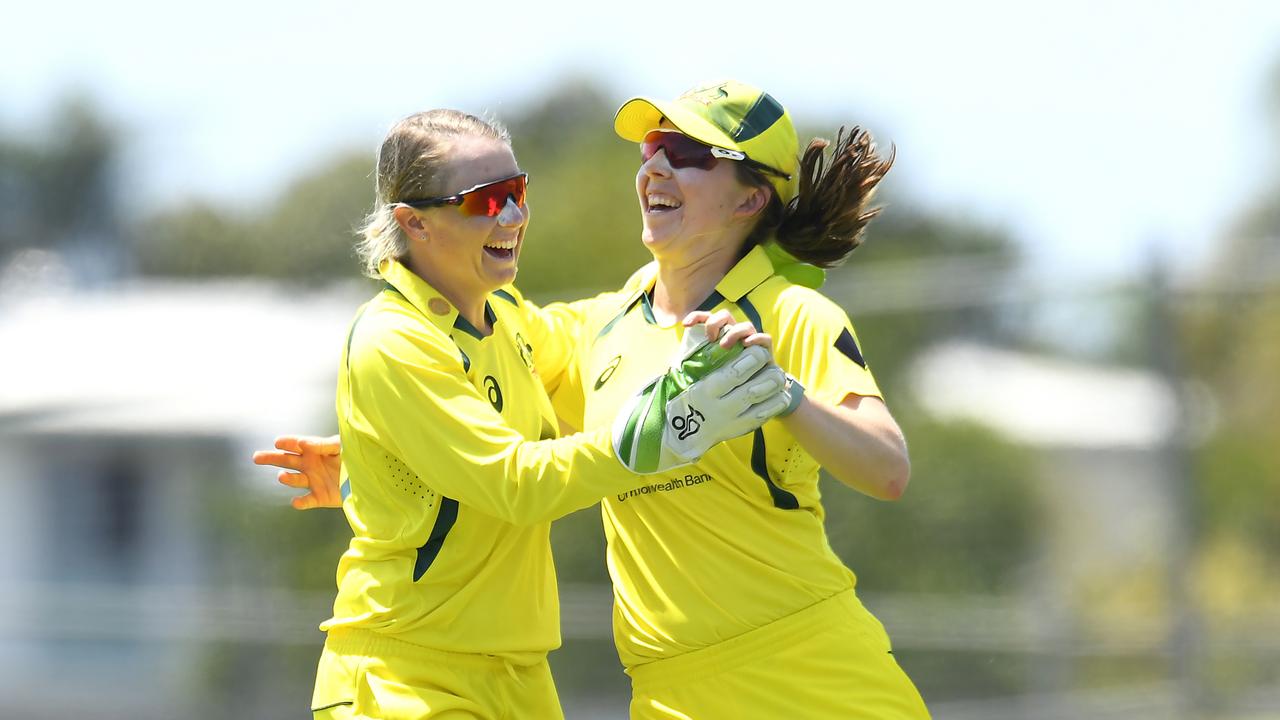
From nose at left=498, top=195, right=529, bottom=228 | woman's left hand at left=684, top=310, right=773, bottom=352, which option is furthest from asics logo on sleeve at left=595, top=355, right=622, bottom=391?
woman's left hand at left=684, top=310, right=773, bottom=352

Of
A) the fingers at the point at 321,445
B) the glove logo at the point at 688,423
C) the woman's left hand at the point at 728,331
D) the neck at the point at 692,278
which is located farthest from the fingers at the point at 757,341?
the fingers at the point at 321,445

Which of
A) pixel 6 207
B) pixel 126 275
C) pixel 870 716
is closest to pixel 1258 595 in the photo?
pixel 870 716

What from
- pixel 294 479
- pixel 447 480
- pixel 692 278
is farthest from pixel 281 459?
pixel 692 278

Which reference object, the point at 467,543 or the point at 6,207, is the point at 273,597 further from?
the point at 6,207

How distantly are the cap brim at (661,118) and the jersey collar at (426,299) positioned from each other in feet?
2.01

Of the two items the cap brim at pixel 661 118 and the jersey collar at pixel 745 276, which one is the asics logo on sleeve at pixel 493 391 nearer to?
the jersey collar at pixel 745 276

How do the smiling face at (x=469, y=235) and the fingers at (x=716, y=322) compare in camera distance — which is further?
the smiling face at (x=469, y=235)

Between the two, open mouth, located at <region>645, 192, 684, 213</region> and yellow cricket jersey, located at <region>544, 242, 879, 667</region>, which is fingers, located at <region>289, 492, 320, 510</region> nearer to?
yellow cricket jersey, located at <region>544, 242, 879, 667</region>

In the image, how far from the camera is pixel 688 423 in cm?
311

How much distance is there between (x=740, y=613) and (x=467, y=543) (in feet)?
2.04

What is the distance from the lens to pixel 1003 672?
29.4 ft

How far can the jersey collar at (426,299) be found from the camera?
137 inches

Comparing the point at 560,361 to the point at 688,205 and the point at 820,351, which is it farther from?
the point at 820,351

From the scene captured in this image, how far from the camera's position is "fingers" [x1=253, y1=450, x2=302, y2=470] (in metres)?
3.99
